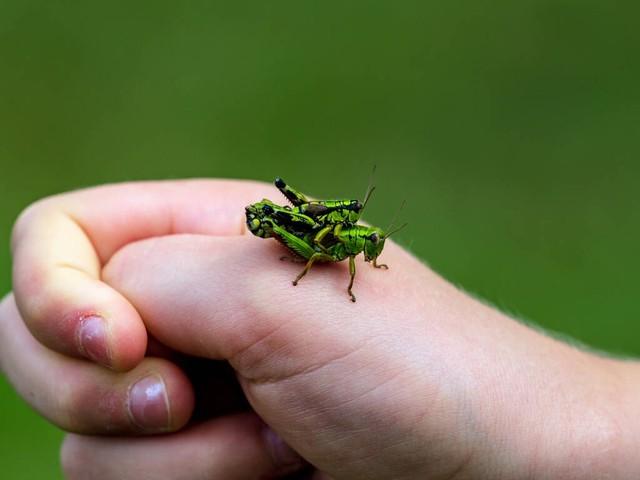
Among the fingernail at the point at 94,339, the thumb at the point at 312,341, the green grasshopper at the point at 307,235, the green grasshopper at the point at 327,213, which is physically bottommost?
the fingernail at the point at 94,339

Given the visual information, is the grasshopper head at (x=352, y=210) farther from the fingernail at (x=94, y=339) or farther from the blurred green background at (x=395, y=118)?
the blurred green background at (x=395, y=118)

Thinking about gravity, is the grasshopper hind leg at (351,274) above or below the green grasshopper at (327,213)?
below

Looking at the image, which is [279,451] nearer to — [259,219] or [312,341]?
[312,341]

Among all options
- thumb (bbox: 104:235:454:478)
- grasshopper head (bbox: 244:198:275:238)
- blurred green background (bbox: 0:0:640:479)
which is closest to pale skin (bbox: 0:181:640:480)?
thumb (bbox: 104:235:454:478)

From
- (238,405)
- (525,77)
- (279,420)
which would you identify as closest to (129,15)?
(525,77)

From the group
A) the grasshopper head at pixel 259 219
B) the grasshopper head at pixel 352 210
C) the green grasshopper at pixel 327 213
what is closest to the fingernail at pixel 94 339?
the grasshopper head at pixel 259 219

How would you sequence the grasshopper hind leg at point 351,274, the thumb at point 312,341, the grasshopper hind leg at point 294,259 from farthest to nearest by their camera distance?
the grasshopper hind leg at point 294,259 → the grasshopper hind leg at point 351,274 → the thumb at point 312,341

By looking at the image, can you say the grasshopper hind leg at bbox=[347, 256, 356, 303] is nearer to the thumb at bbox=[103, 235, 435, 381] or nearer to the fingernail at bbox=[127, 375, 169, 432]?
the thumb at bbox=[103, 235, 435, 381]

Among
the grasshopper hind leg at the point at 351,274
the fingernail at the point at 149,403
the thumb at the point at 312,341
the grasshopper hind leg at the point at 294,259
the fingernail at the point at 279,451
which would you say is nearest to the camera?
the thumb at the point at 312,341
